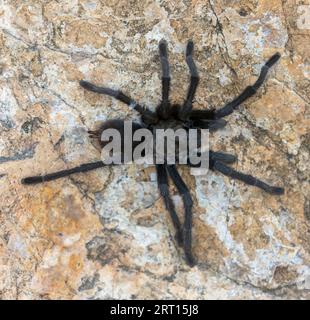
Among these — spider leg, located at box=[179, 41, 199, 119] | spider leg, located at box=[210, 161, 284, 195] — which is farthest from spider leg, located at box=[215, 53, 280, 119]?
spider leg, located at box=[210, 161, 284, 195]

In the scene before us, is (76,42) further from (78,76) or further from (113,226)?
(113,226)

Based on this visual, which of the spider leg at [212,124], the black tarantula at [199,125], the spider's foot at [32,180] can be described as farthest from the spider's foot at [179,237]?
the spider's foot at [32,180]

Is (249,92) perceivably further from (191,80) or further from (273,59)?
(191,80)

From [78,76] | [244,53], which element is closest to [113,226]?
[78,76]

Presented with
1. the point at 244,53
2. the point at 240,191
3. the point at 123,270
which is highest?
the point at 244,53

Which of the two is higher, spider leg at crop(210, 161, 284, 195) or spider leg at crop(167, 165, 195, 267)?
spider leg at crop(210, 161, 284, 195)

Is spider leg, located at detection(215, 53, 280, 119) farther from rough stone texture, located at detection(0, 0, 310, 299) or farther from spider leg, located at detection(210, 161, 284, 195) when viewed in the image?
spider leg, located at detection(210, 161, 284, 195)
